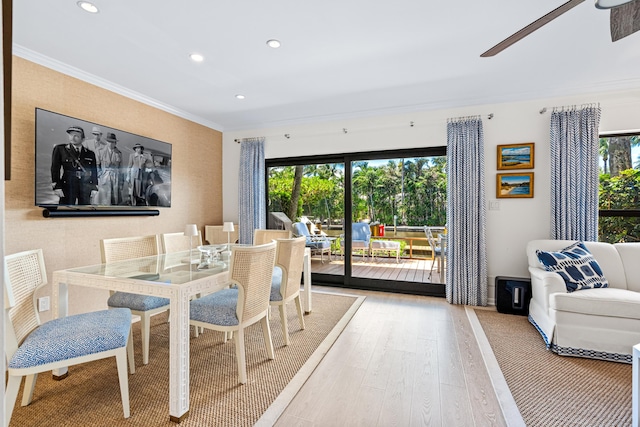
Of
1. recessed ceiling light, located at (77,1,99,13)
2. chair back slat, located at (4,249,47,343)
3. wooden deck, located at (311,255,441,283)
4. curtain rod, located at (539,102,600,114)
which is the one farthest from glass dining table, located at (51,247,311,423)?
curtain rod, located at (539,102,600,114)

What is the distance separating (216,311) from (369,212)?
9.40 ft

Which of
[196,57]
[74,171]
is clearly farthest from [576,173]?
[74,171]

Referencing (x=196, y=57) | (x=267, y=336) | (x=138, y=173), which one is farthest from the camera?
(x=138, y=173)

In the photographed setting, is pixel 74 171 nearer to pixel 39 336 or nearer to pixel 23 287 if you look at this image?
pixel 23 287

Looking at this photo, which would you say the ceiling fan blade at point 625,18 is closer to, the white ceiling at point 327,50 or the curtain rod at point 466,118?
the white ceiling at point 327,50

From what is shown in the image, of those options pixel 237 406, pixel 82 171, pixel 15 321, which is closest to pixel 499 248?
pixel 237 406

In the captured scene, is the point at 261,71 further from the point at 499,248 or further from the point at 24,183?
the point at 499,248

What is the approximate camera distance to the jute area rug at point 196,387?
174 centimetres

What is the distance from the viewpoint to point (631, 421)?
1708mm

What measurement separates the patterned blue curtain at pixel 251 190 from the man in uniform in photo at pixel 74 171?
2.04m

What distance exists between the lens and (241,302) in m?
2.04

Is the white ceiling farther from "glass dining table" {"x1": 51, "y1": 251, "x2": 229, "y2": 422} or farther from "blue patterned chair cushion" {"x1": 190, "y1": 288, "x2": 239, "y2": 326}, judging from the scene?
"blue patterned chair cushion" {"x1": 190, "y1": 288, "x2": 239, "y2": 326}

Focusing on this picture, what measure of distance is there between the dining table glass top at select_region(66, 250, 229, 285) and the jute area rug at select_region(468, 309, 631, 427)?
2175mm

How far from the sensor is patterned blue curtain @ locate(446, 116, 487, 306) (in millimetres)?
3691
